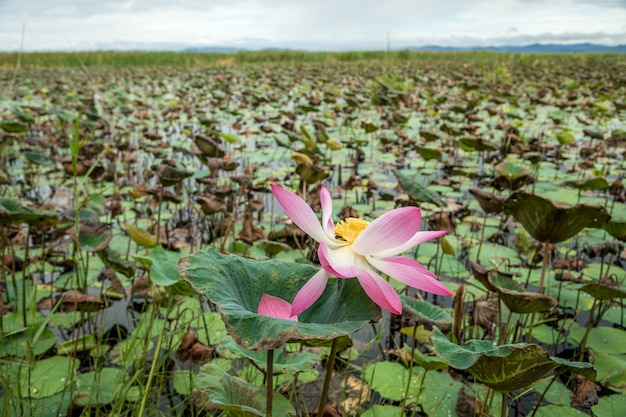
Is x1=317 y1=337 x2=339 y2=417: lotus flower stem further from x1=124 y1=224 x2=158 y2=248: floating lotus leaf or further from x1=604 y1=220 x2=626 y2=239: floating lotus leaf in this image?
x1=604 y1=220 x2=626 y2=239: floating lotus leaf

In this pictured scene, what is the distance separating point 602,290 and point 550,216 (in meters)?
0.34

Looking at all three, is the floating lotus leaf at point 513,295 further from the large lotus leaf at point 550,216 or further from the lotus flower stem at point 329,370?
the lotus flower stem at point 329,370

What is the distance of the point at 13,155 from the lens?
5266mm

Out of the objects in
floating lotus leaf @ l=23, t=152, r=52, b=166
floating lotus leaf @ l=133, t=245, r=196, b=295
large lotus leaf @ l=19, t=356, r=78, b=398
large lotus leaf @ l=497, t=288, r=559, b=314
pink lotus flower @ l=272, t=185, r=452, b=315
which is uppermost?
pink lotus flower @ l=272, t=185, r=452, b=315

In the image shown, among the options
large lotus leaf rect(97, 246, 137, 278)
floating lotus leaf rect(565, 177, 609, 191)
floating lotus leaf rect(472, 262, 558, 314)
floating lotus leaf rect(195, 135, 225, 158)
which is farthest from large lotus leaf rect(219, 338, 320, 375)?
floating lotus leaf rect(195, 135, 225, 158)

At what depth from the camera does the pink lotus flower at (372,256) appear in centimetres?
74

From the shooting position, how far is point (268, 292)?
89cm

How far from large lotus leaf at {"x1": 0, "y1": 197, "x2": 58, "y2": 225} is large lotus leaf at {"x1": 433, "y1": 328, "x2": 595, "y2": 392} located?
1.58 metres

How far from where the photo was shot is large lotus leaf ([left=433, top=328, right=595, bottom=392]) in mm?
830

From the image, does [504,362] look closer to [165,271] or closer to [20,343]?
[165,271]

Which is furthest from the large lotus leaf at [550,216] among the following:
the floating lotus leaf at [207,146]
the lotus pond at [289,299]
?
the floating lotus leaf at [207,146]

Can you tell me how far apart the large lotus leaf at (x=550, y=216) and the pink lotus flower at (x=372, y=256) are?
3.38 ft

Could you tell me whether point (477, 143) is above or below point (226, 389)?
above

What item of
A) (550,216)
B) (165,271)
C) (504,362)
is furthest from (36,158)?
(504,362)
